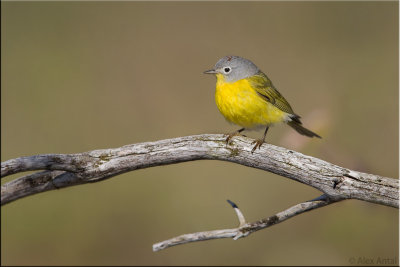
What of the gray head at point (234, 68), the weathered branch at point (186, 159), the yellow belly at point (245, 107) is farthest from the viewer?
the gray head at point (234, 68)

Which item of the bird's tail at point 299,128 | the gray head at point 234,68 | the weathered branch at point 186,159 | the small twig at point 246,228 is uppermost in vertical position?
the gray head at point 234,68

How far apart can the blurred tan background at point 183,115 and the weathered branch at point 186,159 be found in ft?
5.10

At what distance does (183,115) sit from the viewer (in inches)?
325

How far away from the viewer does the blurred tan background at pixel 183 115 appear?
21.6 ft

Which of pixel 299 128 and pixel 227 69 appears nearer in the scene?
pixel 227 69

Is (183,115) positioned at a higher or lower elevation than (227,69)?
higher

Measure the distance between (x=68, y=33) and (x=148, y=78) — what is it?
230cm

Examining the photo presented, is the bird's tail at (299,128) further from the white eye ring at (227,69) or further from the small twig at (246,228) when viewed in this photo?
the small twig at (246,228)

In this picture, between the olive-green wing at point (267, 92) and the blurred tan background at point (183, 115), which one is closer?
the olive-green wing at point (267, 92)

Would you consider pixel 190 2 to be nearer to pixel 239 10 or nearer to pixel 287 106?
pixel 239 10

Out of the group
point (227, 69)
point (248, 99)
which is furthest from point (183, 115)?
point (248, 99)

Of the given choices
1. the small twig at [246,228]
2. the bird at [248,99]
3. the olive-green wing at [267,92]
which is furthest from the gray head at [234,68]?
the small twig at [246,228]

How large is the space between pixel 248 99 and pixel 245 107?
11cm

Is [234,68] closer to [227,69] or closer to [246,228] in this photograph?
[227,69]
